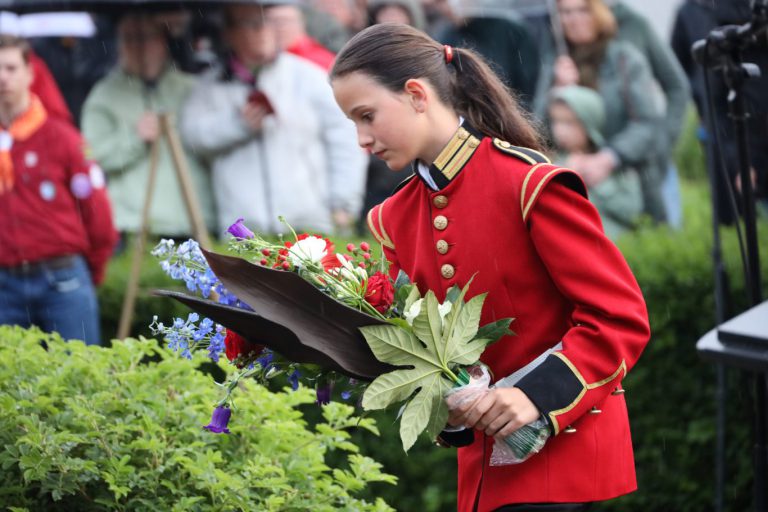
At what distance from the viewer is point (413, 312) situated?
291cm

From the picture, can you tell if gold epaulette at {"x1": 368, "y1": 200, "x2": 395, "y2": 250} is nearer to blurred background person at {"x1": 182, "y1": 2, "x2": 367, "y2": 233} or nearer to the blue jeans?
the blue jeans

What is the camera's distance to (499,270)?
9.98 feet

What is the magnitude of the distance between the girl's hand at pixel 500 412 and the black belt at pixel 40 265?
13.0ft

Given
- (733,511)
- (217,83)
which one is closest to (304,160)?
(217,83)

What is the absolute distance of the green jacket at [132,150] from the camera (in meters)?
7.68

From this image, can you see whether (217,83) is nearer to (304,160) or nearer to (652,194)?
(304,160)

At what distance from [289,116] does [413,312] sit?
4.75 meters

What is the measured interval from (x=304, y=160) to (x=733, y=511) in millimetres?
3221

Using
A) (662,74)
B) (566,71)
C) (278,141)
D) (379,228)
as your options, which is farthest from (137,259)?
(379,228)

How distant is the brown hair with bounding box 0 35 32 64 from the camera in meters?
6.63

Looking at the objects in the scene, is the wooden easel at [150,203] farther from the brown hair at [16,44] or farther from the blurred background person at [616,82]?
the blurred background person at [616,82]

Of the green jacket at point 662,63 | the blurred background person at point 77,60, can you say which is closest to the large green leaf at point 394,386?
the green jacket at point 662,63

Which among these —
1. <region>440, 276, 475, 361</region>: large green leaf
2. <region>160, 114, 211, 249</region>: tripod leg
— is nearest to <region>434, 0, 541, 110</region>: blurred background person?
<region>160, 114, 211, 249</region>: tripod leg

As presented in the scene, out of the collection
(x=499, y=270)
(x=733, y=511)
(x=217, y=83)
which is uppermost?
(x=217, y=83)
